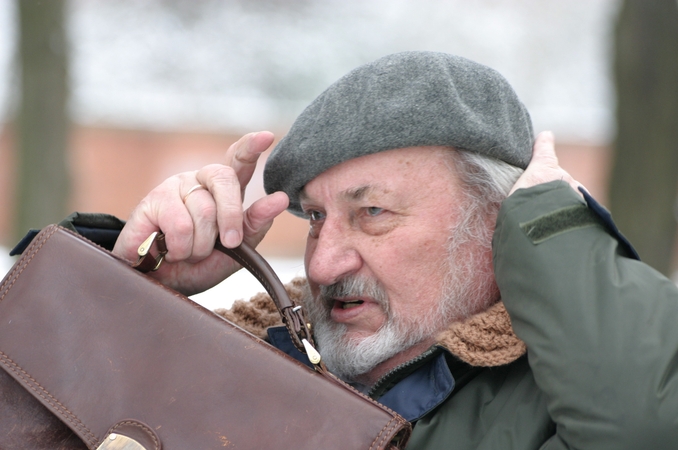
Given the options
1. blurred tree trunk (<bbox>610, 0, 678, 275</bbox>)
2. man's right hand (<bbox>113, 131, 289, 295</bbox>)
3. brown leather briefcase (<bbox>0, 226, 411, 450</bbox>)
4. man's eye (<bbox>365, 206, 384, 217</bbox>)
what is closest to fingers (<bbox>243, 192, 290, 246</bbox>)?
man's right hand (<bbox>113, 131, 289, 295</bbox>)

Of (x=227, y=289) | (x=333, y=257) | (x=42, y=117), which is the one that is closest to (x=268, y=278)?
(x=333, y=257)

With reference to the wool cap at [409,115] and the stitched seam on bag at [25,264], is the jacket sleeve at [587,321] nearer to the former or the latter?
the wool cap at [409,115]

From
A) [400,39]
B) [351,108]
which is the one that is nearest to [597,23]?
[400,39]

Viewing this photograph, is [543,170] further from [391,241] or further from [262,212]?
[262,212]

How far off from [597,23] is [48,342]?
24.4 ft

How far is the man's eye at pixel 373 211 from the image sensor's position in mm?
2006

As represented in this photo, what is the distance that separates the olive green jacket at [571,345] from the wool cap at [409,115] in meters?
0.36

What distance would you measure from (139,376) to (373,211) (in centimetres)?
82

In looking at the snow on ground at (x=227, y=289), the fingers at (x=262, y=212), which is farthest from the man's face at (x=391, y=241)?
the snow on ground at (x=227, y=289)

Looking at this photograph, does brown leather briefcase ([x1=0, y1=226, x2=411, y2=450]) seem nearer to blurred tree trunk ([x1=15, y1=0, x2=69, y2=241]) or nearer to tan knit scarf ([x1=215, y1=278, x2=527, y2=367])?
tan knit scarf ([x1=215, y1=278, x2=527, y2=367])

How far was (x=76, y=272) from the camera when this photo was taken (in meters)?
1.70

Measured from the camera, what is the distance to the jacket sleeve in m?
1.41

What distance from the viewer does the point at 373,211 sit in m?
2.02

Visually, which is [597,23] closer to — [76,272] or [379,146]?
[379,146]
